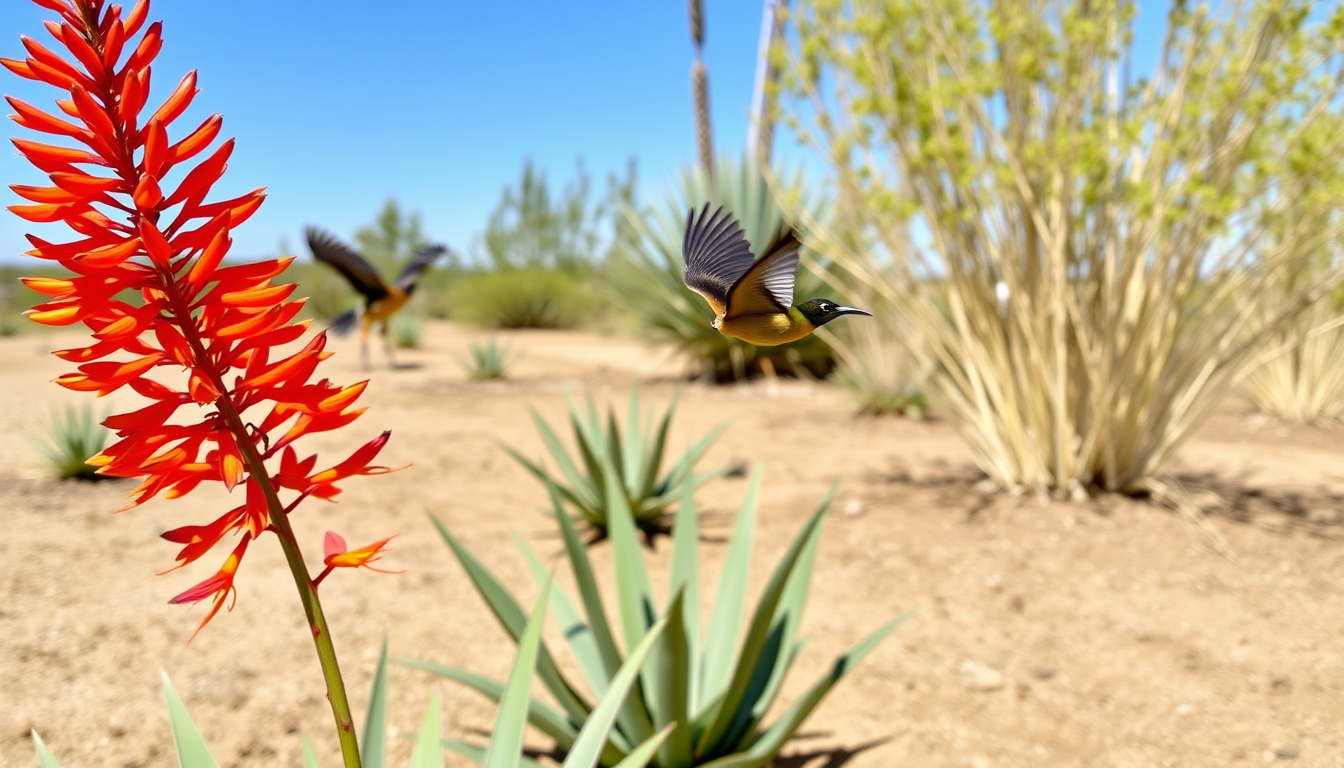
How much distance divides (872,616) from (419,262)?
2443 millimetres

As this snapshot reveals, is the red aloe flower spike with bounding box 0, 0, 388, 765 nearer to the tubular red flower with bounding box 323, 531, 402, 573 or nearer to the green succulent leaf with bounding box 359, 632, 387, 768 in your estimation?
the tubular red flower with bounding box 323, 531, 402, 573

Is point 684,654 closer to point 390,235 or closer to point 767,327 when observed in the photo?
point 767,327

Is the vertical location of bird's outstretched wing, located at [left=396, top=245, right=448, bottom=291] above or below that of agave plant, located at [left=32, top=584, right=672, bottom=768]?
above

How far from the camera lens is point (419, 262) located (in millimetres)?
2621

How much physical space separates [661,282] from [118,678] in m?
8.50

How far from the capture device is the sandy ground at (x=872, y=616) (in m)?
2.69

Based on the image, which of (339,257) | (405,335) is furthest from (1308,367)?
(405,335)

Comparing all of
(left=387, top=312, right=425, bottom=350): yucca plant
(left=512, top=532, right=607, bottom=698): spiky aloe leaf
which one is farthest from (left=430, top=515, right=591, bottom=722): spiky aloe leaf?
(left=387, top=312, right=425, bottom=350): yucca plant

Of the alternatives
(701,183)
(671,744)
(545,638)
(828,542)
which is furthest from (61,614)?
(701,183)

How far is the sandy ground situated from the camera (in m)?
2.69

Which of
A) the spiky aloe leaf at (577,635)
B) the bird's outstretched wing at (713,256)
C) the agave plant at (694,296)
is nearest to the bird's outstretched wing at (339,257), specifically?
the spiky aloe leaf at (577,635)

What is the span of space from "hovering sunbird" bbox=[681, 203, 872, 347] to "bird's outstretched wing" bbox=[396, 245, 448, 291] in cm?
144

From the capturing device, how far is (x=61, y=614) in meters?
3.30

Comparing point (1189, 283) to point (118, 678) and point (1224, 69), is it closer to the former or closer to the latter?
point (1224, 69)
